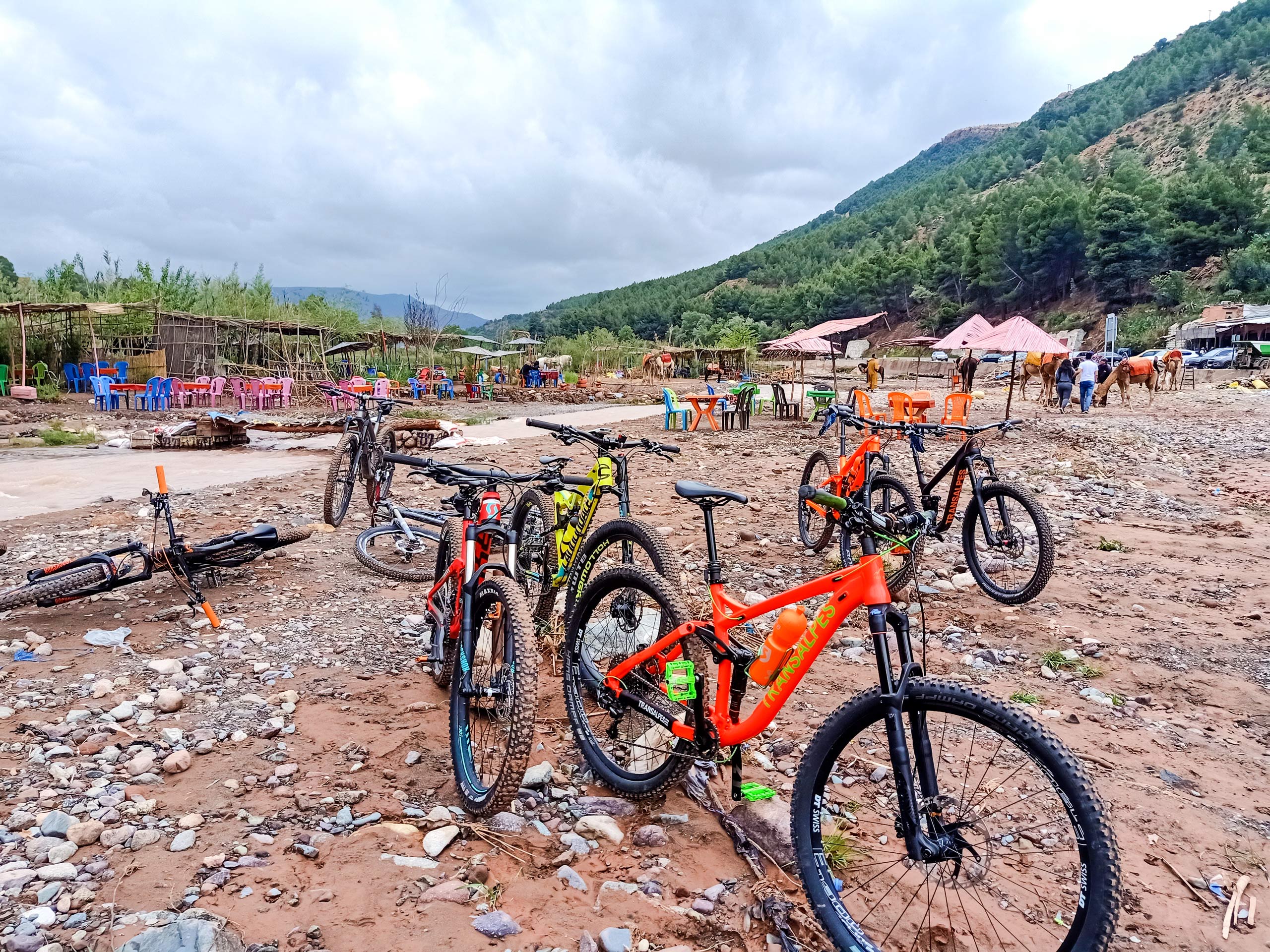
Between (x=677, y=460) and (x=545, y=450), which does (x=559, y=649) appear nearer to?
(x=677, y=460)

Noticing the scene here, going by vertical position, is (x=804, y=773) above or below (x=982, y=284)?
below

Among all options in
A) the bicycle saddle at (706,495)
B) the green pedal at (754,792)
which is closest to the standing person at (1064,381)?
the bicycle saddle at (706,495)

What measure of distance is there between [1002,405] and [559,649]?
20756 millimetres

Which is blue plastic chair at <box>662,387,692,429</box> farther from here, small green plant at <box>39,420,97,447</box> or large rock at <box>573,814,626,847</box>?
large rock at <box>573,814,626,847</box>

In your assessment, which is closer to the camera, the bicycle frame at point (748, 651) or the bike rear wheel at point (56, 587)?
the bicycle frame at point (748, 651)

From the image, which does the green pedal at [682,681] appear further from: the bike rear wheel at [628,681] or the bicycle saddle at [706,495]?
the bicycle saddle at [706,495]

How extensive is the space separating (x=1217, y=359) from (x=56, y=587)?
4052 cm

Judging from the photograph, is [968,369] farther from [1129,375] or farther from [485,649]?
[485,649]

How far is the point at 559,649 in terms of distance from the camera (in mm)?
3893

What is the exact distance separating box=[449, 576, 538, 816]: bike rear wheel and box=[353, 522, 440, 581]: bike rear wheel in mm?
2632

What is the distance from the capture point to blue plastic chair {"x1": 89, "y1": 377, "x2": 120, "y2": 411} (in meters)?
17.5

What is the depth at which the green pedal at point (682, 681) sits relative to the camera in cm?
249

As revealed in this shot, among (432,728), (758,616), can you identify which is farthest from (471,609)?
(758,616)

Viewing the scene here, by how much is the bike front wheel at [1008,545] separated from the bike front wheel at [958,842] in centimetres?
219
